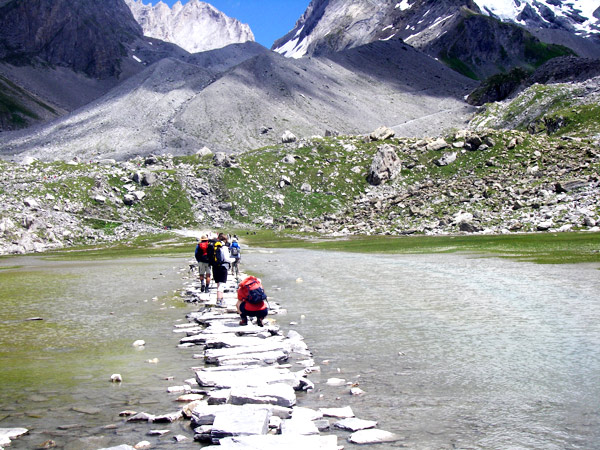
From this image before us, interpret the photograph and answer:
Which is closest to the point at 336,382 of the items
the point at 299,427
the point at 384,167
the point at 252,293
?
the point at 299,427

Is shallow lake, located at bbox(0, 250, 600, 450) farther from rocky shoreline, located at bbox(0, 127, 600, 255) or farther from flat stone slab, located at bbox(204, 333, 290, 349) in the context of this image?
rocky shoreline, located at bbox(0, 127, 600, 255)

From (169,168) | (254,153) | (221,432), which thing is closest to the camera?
(221,432)

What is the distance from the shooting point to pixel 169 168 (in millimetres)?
126000

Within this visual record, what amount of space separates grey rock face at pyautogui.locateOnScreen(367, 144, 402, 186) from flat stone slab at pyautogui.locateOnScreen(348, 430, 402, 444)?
106991 mm

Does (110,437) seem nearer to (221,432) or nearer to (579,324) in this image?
(221,432)

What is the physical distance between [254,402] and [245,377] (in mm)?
1726

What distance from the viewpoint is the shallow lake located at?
9586mm

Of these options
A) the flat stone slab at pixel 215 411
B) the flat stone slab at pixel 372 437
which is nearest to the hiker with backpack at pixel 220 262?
the flat stone slab at pixel 215 411

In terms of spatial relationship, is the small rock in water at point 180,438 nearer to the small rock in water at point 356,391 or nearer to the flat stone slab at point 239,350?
the small rock in water at point 356,391

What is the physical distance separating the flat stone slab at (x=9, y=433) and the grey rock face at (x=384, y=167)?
107885mm

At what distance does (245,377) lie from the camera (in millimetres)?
12180

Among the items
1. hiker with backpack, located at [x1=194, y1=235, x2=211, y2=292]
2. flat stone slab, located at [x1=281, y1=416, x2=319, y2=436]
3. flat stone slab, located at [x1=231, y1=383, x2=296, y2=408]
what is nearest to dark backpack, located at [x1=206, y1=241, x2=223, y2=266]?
hiker with backpack, located at [x1=194, y1=235, x2=211, y2=292]

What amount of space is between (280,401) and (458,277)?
2265cm

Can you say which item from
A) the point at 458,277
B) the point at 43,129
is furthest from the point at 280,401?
the point at 43,129
